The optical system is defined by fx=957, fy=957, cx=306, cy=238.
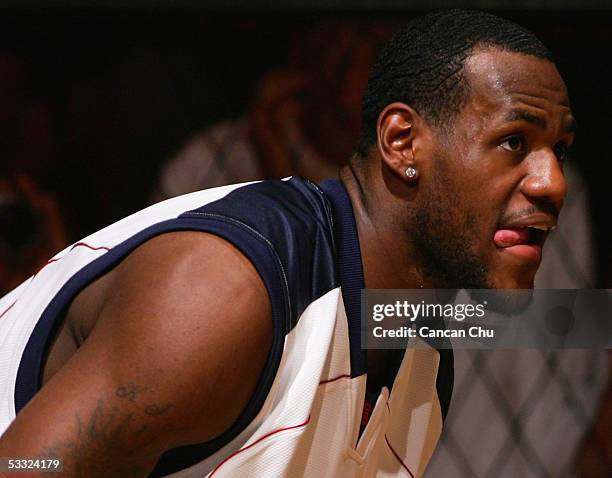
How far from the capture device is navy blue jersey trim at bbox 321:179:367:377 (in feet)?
3.34

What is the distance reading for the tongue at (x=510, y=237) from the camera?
3.51 ft

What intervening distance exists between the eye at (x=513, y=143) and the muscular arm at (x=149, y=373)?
1.20 ft

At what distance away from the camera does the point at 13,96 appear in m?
1.89

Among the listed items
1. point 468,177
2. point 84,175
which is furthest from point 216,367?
point 84,175

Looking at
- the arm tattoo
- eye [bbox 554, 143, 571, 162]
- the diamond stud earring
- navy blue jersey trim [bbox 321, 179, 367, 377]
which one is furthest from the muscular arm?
eye [bbox 554, 143, 571, 162]

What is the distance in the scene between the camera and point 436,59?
109 cm

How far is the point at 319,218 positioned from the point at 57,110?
103 centimetres

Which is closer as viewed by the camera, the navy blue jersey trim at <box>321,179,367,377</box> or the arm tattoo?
the arm tattoo

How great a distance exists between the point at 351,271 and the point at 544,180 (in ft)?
0.77

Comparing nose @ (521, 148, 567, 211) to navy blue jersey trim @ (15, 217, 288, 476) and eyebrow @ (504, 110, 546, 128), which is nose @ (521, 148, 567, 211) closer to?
eyebrow @ (504, 110, 546, 128)

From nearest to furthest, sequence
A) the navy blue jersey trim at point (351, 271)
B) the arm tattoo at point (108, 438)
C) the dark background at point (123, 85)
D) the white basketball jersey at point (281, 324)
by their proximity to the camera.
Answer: the arm tattoo at point (108, 438), the white basketball jersey at point (281, 324), the navy blue jersey trim at point (351, 271), the dark background at point (123, 85)

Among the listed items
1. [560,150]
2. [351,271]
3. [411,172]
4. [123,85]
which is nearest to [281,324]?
[351,271]

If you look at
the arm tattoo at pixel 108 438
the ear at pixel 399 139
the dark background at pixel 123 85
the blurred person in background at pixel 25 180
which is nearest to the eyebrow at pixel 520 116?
the ear at pixel 399 139
